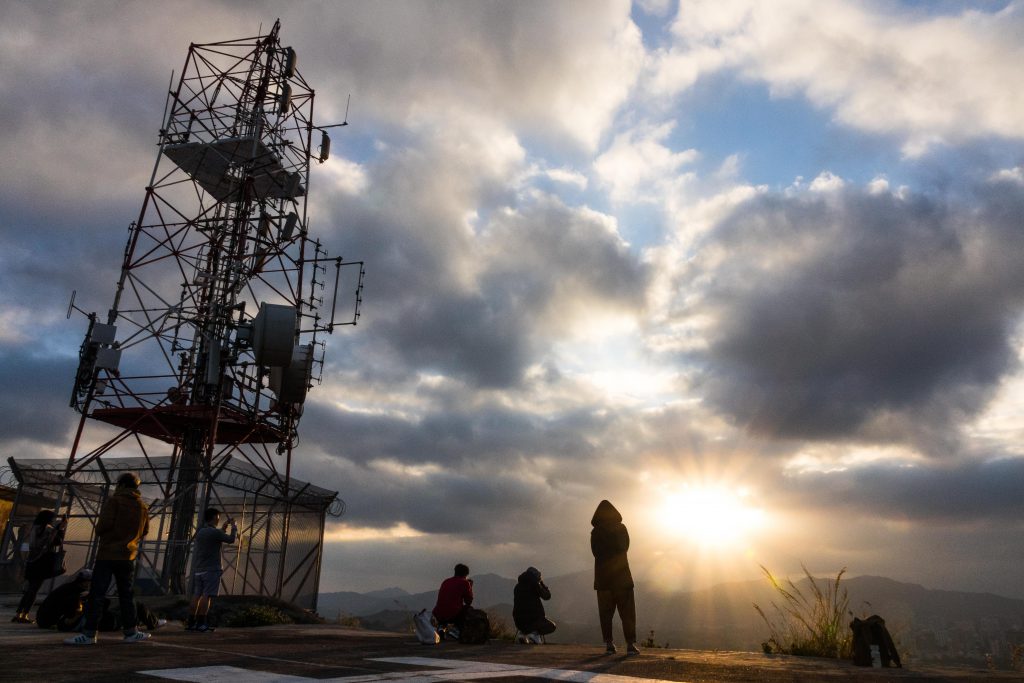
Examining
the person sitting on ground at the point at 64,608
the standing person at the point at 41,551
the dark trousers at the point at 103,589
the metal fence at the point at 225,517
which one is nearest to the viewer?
the dark trousers at the point at 103,589

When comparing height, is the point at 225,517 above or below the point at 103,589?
above

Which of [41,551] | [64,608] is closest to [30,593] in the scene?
[41,551]

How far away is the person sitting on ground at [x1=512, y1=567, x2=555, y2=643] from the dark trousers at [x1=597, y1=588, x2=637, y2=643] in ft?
8.95

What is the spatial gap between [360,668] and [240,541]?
1186 cm

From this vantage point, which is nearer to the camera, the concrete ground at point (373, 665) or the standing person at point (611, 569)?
the concrete ground at point (373, 665)

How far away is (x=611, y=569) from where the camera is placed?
402 inches

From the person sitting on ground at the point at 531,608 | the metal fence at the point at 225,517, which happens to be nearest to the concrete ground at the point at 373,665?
the person sitting on ground at the point at 531,608

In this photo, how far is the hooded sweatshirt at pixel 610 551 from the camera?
10.1 metres

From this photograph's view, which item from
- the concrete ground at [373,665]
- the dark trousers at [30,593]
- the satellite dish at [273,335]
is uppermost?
the satellite dish at [273,335]

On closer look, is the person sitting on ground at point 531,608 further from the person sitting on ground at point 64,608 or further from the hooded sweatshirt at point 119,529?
the person sitting on ground at point 64,608

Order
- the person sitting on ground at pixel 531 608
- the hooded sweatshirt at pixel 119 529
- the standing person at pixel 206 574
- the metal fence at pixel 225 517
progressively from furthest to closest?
the metal fence at pixel 225 517
the person sitting on ground at pixel 531 608
the standing person at pixel 206 574
the hooded sweatshirt at pixel 119 529

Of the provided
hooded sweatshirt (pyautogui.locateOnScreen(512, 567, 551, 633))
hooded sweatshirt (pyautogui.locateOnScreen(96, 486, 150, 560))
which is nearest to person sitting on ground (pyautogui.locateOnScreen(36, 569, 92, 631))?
hooded sweatshirt (pyautogui.locateOnScreen(96, 486, 150, 560))

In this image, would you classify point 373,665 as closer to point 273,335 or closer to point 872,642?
point 872,642

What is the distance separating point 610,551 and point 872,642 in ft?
11.4
